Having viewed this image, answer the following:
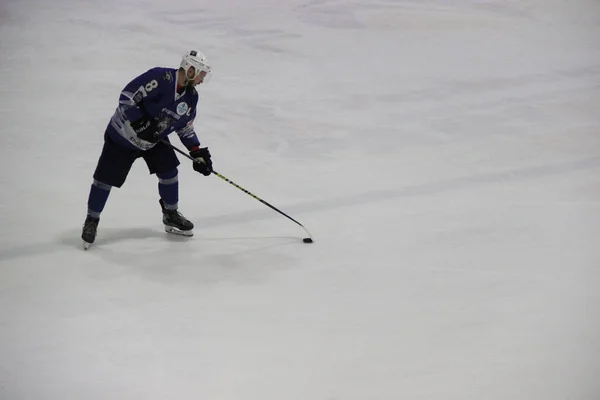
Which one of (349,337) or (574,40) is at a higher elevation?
(574,40)

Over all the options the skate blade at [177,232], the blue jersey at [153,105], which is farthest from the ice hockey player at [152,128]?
the skate blade at [177,232]

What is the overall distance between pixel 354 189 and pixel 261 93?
132 centimetres

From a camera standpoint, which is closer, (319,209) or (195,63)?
(195,63)

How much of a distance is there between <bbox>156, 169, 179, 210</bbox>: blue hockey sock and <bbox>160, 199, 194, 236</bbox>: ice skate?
28mm

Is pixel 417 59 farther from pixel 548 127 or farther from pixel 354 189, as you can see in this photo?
pixel 354 189

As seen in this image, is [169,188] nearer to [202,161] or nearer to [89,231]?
[202,161]

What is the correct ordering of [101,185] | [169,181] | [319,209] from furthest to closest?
[319,209]
[169,181]
[101,185]

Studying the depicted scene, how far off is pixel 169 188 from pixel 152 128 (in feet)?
1.13

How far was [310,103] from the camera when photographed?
18.0 feet

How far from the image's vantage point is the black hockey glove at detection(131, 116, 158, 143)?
366 cm

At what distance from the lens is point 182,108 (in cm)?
371

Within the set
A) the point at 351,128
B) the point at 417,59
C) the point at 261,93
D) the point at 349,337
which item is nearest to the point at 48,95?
the point at 261,93

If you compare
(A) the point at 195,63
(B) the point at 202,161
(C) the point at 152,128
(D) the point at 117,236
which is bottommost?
(D) the point at 117,236

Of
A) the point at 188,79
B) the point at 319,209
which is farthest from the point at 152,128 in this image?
the point at 319,209
